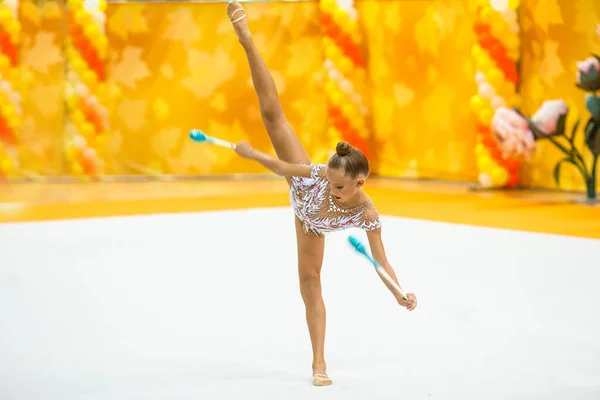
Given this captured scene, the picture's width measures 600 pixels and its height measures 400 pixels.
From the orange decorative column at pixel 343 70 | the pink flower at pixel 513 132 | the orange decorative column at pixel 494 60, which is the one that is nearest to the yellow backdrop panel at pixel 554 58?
the orange decorative column at pixel 494 60

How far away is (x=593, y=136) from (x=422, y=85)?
320cm

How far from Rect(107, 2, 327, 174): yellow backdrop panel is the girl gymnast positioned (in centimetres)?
817

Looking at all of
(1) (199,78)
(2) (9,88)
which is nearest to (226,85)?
(1) (199,78)

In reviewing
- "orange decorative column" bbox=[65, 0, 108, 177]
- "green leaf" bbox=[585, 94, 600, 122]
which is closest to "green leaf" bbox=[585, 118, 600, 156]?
"green leaf" bbox=[585, 94, 600, 122]

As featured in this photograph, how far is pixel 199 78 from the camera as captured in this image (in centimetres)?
1137

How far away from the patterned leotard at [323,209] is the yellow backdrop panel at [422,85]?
6.95m

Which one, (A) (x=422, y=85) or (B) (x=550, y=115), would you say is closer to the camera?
(B) (x=550, y=115)

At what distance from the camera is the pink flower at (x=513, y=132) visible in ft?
27.0

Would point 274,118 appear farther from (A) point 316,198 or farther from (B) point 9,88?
(B) point 9,88

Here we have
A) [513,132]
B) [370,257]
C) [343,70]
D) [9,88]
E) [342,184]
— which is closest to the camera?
[370,257]

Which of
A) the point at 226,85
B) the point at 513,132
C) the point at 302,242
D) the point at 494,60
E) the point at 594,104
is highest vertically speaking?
the point at 226,85

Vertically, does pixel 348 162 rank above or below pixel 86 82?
below

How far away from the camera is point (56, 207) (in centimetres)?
840

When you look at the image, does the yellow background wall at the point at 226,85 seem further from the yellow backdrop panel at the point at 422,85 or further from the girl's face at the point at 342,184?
the girl's face at the point at 342,184
